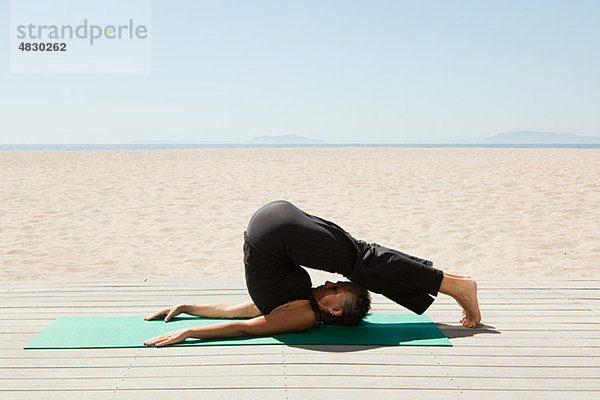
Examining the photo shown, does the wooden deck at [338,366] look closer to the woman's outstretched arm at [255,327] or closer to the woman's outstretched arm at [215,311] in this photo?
the woman's outstretched arm at [255,327]

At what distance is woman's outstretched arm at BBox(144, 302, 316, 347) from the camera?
2.85 meters

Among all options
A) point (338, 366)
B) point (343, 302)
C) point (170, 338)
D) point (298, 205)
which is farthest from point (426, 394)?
point (298, 205)

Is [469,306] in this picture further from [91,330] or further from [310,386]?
[91,330]

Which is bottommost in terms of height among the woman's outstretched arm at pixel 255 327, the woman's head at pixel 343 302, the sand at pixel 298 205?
the sand at pixel 298 205

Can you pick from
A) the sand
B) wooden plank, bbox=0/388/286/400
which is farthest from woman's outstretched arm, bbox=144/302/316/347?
the sand

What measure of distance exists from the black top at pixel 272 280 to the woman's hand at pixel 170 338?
1.34 ft

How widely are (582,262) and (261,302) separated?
467cm

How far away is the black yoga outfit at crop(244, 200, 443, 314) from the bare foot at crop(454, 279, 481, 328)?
0.14m

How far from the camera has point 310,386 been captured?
2.38 m

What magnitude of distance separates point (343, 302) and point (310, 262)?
0.33m

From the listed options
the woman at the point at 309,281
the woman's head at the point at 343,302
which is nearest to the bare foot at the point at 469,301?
the woman at the point at 309,281

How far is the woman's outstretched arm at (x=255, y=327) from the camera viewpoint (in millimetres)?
2852

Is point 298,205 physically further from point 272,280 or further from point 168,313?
point 272,280

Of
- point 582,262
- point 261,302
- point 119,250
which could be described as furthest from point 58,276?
point 582,262
